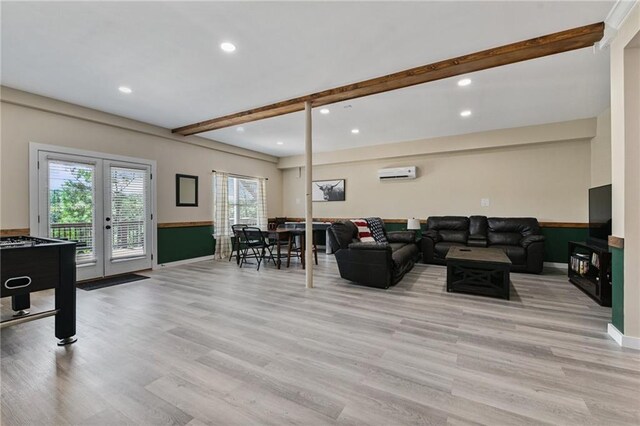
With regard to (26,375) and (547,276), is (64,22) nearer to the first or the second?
(26,375)

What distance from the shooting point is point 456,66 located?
300 centimetres

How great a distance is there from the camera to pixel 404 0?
7.09ft

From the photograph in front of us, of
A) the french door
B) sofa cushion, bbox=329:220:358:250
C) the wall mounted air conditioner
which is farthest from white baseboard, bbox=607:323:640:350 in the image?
the french door

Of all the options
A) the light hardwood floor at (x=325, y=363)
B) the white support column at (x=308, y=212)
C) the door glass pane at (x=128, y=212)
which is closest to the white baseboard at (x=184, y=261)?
the door glass pane at (x=128, y=212)

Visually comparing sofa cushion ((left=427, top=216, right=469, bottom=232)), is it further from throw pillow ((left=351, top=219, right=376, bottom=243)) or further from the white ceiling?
the white ceiling

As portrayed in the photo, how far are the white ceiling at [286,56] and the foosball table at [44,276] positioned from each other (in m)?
1.87

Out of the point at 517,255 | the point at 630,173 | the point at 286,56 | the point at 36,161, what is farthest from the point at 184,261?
the point at 630,173

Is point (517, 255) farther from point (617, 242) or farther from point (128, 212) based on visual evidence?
point (128, 212)

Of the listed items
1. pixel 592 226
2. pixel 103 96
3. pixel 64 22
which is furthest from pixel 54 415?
pixel 592 226

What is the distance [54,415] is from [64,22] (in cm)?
289

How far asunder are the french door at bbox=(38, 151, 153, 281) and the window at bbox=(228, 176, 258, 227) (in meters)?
1.96

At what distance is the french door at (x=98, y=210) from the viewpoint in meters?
4.07

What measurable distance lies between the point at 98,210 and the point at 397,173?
5752 millimetres

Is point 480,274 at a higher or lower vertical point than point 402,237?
lower
